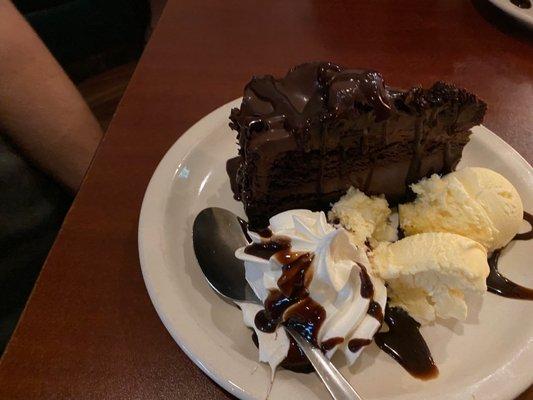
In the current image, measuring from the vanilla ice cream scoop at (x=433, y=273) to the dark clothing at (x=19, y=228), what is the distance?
40.7 inches

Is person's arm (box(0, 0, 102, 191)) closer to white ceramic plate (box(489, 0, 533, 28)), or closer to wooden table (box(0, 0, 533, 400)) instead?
wooden table (box(0, 0, 533, 400))

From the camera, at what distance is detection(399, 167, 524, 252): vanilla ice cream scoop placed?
3.59ft

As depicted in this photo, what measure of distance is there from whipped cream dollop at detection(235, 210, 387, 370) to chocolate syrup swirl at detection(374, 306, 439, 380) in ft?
0.20

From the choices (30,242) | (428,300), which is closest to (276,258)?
(428,300)

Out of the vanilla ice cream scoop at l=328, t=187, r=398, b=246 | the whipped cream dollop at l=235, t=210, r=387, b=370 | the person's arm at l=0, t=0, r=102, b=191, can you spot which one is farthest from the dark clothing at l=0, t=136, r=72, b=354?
the vanilla ice cream scoop at l=328, t=187, r=398, b=246

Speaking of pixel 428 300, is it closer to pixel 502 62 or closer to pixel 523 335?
pixel 523 335

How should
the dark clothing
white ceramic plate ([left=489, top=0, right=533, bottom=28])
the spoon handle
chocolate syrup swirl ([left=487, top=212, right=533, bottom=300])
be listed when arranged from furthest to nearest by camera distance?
white ceramic plate ([left=489, top=0, right=533, bottom=28]), the dark clothing, chocolate syrup swirl ([left=487, top=212, right=533, bottom=300]), the spoon handle

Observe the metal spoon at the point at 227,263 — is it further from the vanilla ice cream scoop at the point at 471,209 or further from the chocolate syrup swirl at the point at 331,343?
the vanilla ice cream scoop at the point at 471,209

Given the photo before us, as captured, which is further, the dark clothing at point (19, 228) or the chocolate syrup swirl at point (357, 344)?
the dark clothing at point (19, 228)

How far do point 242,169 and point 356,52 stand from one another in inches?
37.0

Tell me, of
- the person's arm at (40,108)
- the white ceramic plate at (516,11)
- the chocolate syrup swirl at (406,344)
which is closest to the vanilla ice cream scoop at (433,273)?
the chocolate syrup swirl at (406,344)

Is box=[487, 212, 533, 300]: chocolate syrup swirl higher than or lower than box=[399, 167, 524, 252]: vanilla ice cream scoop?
lower

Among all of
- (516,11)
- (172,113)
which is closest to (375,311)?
(172,113)

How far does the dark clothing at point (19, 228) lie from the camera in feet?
4.50
